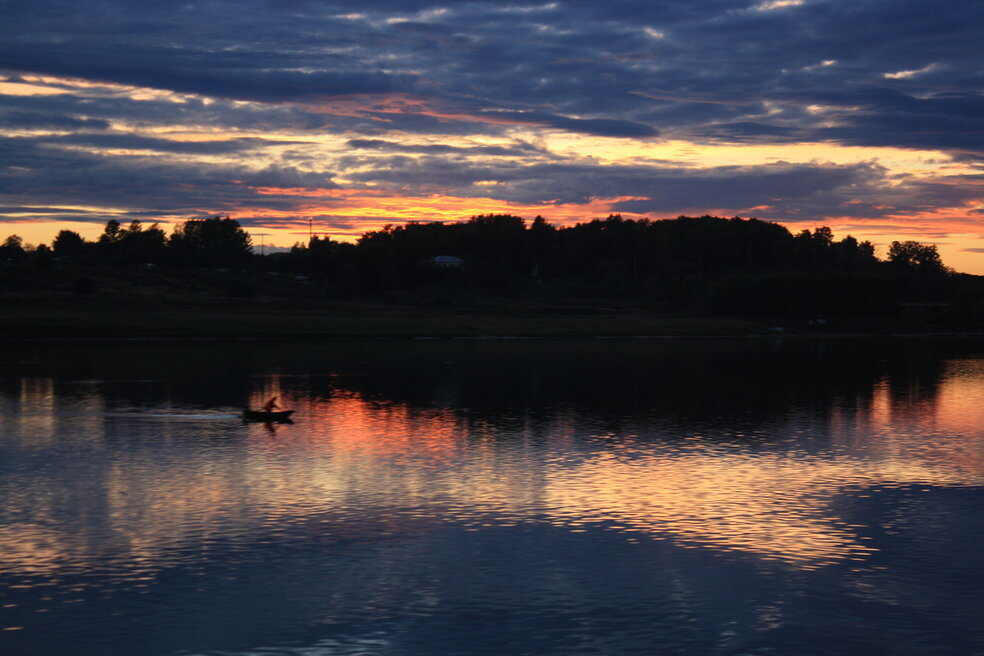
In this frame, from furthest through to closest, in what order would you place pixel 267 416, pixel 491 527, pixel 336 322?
pixel 336 322 < pixel 267 416 < pixel 491 527

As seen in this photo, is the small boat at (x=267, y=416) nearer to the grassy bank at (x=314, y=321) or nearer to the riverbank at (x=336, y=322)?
the riverbank at (x=336, y=322)

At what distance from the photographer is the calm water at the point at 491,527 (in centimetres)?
2097

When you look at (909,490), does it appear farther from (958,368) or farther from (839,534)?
(958,368)

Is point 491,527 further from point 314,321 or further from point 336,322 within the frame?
point 314,321

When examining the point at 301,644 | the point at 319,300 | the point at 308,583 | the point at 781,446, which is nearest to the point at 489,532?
the point at 308,583

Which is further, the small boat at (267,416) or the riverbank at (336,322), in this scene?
the riverbank at (336,322)

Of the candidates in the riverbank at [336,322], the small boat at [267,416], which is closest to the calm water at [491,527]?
the small boat at [267,416]

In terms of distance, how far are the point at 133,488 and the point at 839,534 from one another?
930 inches

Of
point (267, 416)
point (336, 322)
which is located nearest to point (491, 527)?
point (267, 416)

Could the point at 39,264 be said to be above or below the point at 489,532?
above

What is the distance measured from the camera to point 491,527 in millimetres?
29469

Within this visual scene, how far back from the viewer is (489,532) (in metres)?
28.9

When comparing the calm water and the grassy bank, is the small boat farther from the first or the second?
the grassy bank

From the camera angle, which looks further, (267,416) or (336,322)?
(336,322)
